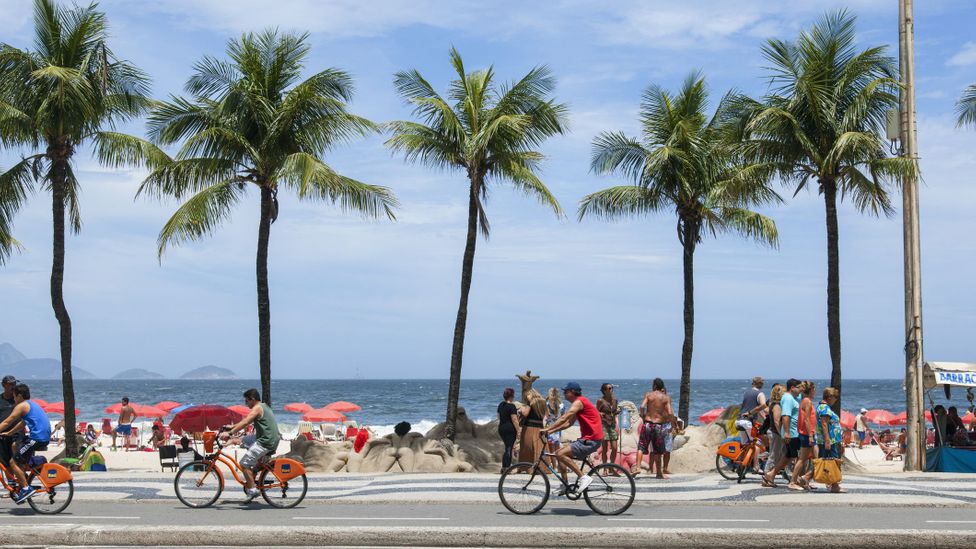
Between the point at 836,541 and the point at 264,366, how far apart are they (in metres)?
13.8

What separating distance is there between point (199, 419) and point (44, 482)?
15122 millimetres

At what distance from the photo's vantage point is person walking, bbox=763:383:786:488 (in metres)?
15.6

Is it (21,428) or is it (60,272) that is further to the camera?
(60,272)

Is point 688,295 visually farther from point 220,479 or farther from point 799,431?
point 220,479

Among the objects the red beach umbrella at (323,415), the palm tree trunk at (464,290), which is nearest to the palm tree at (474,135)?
the palm tree trunk at (464,290)

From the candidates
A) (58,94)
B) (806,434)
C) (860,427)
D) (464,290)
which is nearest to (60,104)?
(58,94)

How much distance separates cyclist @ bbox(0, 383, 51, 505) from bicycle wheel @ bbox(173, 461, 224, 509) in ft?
5.56

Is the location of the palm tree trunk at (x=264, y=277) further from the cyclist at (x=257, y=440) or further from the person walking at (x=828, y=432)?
the person walking at (x=828, y=432)

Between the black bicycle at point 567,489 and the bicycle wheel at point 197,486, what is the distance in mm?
3639

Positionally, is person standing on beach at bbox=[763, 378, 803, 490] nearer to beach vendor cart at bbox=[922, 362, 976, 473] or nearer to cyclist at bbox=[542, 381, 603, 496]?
cyclist at bbox=[542, 381, 603, 496]

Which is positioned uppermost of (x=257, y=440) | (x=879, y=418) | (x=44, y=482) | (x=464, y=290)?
(x=464, y=290)

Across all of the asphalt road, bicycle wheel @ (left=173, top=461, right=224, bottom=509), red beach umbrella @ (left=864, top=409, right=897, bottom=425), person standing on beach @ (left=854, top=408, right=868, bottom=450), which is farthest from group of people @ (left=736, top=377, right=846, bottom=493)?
red beach umbrella @ (left=864, top=409, right=897, bottom=425)

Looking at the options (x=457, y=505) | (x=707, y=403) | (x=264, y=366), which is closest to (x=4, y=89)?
(x=264, y=366)

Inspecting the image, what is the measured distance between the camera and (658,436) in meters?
16.9
